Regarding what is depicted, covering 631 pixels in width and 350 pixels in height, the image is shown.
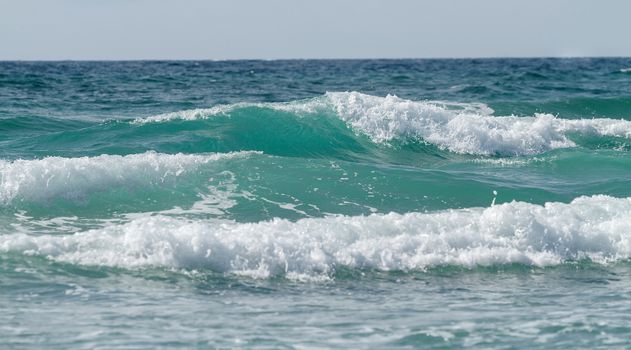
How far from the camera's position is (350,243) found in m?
9.41

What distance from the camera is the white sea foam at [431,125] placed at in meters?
19.1

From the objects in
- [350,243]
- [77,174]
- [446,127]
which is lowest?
[350,243]

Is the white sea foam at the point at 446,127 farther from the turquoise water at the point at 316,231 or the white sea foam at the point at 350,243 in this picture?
the white sea foam at the point at 350,243

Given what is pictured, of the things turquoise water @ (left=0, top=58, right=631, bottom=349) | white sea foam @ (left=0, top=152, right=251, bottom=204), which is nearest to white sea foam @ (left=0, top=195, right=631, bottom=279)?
turquoise water @ (left=0, top=58, right=631, bottom=349)

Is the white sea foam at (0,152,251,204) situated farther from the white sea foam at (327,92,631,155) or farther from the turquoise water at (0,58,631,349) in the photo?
the white sea foam at (327,92,631,155)

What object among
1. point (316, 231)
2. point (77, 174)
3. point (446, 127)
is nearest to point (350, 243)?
point (316, 231)

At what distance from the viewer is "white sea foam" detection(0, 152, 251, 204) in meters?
11.5

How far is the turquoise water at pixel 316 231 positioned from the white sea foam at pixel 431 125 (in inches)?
2.0

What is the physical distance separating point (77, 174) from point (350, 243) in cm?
474

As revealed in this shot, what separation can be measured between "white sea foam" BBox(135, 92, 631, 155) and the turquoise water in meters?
0.05

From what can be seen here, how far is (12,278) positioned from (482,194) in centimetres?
760

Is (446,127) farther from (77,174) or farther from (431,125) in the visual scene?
(77,174)

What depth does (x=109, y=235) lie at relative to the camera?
9.14 metres

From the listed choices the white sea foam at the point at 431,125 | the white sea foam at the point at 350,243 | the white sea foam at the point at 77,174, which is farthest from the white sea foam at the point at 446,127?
the white sea foam at the point at 350,243
